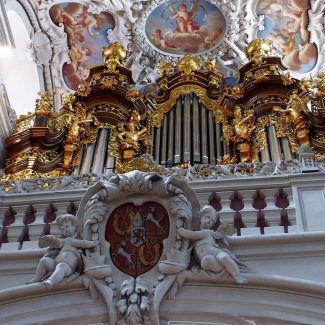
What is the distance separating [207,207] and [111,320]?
115cm

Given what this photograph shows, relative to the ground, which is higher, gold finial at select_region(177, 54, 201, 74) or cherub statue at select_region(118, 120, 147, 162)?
gold finial at select_region(177, 54, 201, 74)

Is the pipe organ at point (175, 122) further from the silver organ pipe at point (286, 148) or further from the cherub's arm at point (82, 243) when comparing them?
the cherub's arm at point (82, 243)

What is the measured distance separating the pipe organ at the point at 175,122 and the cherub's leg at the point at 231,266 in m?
4.37

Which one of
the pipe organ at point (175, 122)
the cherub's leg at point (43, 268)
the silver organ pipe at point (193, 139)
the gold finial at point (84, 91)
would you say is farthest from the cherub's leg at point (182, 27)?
the cherub's leg at point (43, 268)

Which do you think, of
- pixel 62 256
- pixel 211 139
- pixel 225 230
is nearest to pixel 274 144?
pixel 211 139

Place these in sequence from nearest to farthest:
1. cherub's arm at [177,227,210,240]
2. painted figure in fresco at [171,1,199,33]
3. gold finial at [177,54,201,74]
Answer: cherub's arm at [177,227,210,240]
gold finial at [177,54,201,74]
painted figure in fresco at [171,1,199,33]

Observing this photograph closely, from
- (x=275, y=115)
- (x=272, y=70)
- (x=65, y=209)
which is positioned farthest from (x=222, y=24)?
(x=65, y=209)

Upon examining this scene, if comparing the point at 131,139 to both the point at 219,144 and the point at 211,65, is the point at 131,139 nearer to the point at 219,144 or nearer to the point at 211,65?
the point at 219,144

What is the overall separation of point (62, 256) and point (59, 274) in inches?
6.8

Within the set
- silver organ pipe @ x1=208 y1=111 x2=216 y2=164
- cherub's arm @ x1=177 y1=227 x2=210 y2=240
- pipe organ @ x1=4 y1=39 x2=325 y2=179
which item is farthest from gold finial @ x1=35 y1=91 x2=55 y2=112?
cherub's arm @ x1=177 y1=227 x2=210 y2=240

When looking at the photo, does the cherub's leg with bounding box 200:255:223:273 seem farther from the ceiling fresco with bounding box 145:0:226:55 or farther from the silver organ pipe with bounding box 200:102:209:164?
the ceiling fresco with bounding box 145:0:226:55

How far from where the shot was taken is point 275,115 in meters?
10.5

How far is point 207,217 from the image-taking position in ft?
16.8

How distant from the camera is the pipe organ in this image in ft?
32.3
